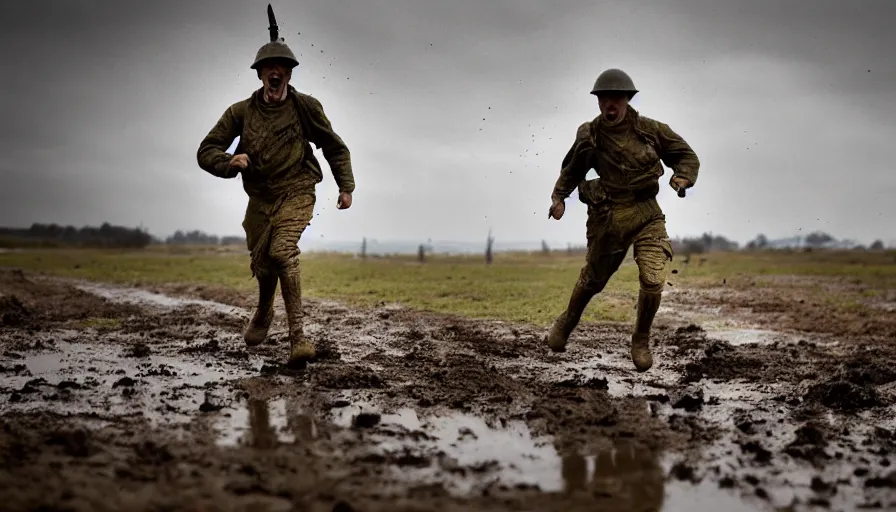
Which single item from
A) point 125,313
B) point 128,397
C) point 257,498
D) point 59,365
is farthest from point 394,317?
point 257,498

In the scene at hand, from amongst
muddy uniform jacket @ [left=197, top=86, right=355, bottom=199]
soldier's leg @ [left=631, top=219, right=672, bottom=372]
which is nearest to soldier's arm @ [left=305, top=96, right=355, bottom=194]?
muddy uniform jacket @ [left=197, top=86, right=355, bottom=199]

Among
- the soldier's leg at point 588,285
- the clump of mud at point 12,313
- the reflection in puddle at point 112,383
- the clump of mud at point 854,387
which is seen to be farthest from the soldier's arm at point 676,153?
the clump of mud at point 12,313

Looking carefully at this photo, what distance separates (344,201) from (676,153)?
3350 millimetres

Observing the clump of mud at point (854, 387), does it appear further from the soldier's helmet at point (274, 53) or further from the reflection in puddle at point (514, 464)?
the soldier's helmet at point (274, 53)

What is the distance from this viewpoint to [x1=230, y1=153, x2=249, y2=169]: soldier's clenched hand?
21.9 feet

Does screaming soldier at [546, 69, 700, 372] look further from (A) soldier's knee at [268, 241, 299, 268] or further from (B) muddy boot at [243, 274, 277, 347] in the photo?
(B) muddy boot at [243, 274, 277, 347]

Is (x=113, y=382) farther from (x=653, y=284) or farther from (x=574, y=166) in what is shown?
(x=653, y=284)

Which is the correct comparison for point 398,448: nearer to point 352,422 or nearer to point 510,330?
point 352,422

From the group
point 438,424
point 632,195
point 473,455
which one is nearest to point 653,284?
point 632,195

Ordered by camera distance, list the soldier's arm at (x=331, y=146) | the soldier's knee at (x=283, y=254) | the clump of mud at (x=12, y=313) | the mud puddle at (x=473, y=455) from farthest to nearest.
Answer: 1. the clump of mud at (x=12, y=313)
2. the soldier's arm at (x=331, y=146)
3. the soldier's knee at (x=283, y=254)
4. the mud puddle at (x=473, y=455)

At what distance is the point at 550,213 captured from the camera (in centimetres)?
727

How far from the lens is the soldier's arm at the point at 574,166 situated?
274 inches

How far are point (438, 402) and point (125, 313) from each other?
820 centimetres

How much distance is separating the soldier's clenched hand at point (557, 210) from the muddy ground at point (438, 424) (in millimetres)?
1547
